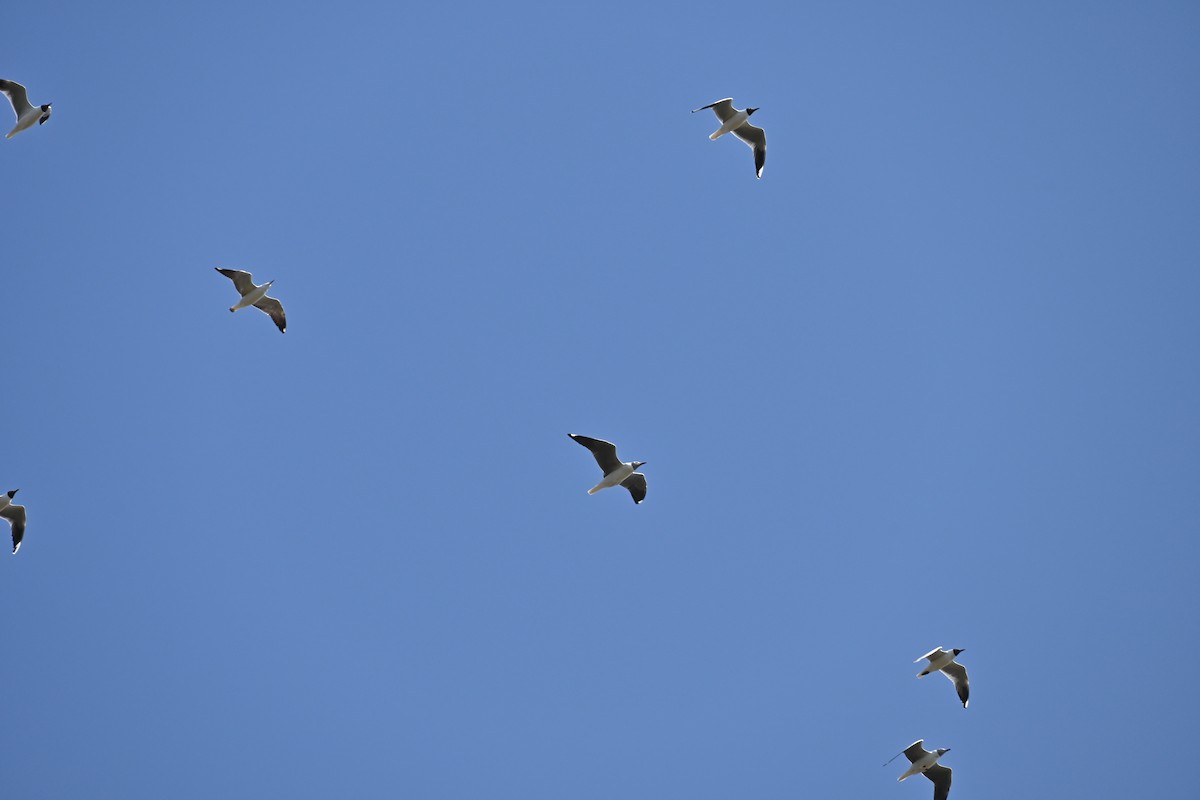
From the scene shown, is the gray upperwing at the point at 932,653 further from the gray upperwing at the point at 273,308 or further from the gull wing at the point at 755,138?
the gray upperwing at the point at 273,308

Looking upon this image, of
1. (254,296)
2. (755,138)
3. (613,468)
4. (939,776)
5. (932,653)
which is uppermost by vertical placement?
(755,138)

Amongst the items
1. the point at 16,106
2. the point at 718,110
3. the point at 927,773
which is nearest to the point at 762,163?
the point at 718,110

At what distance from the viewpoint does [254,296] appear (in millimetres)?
25156

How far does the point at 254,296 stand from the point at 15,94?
599 cm

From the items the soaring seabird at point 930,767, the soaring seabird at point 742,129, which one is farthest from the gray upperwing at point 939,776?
the soaring seabird at point 742,129

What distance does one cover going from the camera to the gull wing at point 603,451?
2264 centimetres

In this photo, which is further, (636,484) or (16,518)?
(16,518)

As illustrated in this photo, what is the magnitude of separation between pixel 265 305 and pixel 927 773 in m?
15.6

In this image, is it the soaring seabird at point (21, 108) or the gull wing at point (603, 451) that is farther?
the soaring seabird at point (21, 108)

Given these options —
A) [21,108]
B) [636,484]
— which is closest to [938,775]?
[636,484]

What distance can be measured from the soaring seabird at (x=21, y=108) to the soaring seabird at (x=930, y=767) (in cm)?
2037

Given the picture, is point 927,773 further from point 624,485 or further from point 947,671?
point 624,485

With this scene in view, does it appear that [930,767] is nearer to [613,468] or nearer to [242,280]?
[613,468]

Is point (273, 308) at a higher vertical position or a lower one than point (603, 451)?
higher
